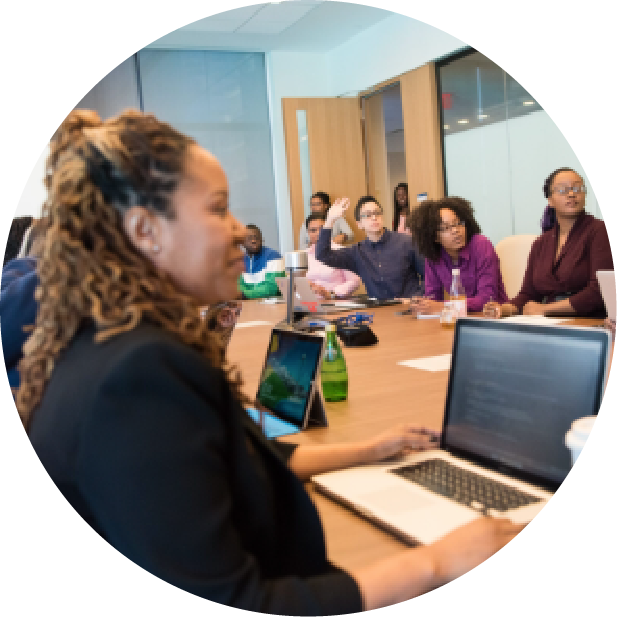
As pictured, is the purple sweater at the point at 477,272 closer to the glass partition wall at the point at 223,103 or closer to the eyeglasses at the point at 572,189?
the eyeglasses at the point at 572,189

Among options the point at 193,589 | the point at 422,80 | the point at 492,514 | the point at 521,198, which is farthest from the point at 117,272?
the point at 422,80

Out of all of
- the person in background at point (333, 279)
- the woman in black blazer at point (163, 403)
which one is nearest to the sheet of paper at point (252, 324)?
the person in background at point (333, 279)

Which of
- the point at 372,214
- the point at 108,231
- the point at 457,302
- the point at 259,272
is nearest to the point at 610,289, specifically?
the point at 457,302

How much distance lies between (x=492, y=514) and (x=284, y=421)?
2.18 ft

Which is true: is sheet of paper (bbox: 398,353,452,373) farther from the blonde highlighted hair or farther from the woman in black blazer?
the blonde highlighted hair

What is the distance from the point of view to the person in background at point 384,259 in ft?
13.8

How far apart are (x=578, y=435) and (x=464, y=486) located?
0.85 ft

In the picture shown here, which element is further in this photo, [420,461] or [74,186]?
[420,461]

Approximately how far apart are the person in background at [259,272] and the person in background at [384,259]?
64 cm

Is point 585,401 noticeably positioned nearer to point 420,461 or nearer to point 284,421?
point 420,461

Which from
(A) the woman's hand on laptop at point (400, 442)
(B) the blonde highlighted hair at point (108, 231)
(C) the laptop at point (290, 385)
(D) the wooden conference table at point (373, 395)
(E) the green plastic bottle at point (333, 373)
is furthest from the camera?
(E) the green plastic bottle at point (333, 373)

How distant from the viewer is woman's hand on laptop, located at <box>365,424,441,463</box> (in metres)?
1.19

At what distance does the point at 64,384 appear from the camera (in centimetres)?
74

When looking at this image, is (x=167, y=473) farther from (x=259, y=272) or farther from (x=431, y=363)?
(x=259, y=272)
